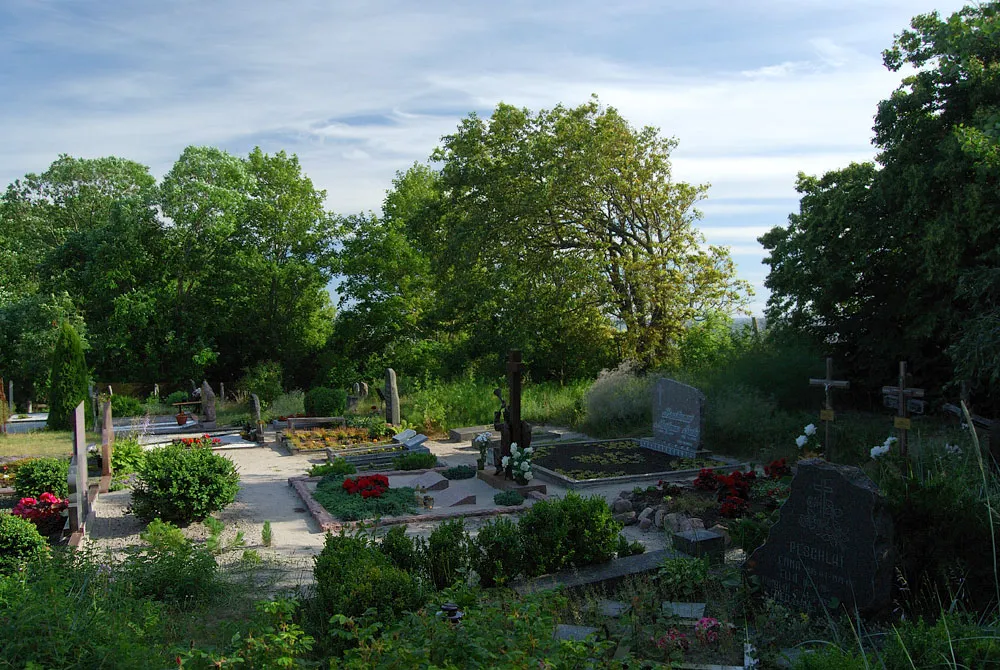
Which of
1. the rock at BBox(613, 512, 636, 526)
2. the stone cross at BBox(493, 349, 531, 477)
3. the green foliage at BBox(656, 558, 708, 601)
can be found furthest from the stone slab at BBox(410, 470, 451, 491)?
the green foliage at BBox(656, 558, 708, 601)

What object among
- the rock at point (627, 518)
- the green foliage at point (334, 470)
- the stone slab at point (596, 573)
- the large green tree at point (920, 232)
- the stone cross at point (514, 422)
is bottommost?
the rock at point (627, 518)

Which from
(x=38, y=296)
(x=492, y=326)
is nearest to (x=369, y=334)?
(x=492, y=326)

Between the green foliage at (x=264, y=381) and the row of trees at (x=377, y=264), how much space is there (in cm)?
120

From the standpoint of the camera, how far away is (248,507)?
9.98 m

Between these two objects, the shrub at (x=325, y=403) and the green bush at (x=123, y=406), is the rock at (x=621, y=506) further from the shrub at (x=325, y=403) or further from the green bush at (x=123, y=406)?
the green bush at (x=123, y=406)

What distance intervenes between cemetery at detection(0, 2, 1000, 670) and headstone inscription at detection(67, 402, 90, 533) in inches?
2.2

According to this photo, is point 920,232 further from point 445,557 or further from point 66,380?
point 66,380

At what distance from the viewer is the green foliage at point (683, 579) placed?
5.82 meters

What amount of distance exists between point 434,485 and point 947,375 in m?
10.2

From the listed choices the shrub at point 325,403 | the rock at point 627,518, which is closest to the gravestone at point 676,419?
the rock at point 627,518

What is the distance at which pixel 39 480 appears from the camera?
922 cm

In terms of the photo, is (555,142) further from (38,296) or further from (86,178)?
(86,178)

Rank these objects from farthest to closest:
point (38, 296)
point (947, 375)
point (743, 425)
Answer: point (38, 296), point (947, 375), point (743, 425)

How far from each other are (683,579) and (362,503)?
16.4 feet
